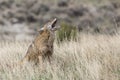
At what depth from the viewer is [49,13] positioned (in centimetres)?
4212

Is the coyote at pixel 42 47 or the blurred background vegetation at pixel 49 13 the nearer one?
the coyote at pixel 42 47

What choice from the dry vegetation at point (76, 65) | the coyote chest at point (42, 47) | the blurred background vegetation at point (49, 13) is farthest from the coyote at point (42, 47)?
the blurred background vegetation at point (49, 13)

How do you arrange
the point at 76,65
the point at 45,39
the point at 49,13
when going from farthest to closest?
1. the point at 49,13
2. the point at 45,39
3. the point at 76,65

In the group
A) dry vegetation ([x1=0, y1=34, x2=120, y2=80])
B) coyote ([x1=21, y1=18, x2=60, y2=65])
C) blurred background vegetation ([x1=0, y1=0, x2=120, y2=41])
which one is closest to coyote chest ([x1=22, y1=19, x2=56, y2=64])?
coyote ([x1=21, y1=18, x2=60, y2=65])

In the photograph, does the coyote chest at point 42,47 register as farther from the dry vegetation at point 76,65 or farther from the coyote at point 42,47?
the dry vegetation at point 76,65

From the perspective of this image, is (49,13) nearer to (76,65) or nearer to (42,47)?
(42,47)

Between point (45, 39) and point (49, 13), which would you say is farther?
point (49, 13)

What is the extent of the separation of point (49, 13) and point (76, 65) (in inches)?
1336

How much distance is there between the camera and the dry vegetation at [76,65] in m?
7.73

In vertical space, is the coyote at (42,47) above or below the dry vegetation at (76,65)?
above

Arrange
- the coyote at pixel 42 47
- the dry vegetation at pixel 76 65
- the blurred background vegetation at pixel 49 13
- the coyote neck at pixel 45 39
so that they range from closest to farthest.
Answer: the dry vegetation at pixel 76 65, the coyote at pixel 42 47, the coyote neck at pixel 45 39, the blurred background vegetation at pixel 49 13

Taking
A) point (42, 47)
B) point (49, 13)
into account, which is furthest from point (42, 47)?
point (49, 13)

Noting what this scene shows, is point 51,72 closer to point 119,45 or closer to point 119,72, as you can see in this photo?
point 119,72

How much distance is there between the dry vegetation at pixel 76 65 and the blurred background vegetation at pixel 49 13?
69.3 feet
